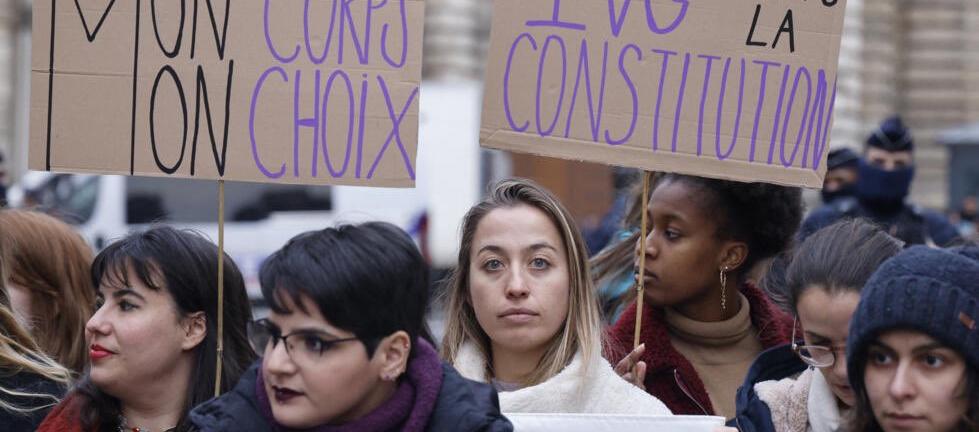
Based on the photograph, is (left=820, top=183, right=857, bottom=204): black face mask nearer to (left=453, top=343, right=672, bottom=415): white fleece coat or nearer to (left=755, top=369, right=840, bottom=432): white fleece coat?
(left=755, top=369, right=840, bottom=432): white fleece coat

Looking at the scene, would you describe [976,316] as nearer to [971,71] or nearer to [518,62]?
[518,62]

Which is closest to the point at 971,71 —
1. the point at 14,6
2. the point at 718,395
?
the point at 14,6

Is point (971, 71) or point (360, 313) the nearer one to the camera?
point (360, 313)

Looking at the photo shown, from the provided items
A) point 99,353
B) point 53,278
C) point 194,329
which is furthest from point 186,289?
point 53,278

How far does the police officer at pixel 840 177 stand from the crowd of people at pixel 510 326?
3.37 metres

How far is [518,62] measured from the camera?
4035mm

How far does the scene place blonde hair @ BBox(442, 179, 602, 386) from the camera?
385cm

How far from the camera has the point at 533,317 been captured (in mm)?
3828

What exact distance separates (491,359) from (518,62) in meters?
0.70

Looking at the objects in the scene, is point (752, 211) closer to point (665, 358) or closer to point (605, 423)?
A: point (665, 358)

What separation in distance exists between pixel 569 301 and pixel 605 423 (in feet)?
1.58

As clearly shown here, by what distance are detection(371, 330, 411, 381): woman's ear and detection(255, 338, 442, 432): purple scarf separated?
0.11ft

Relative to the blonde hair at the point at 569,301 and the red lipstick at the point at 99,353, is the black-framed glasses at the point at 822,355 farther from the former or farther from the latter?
the red lipstick at the point at 99,353

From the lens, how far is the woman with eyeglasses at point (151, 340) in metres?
3.67
